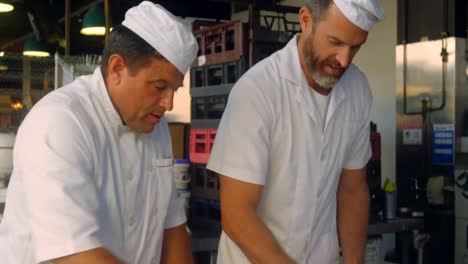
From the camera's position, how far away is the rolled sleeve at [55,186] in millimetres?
1325

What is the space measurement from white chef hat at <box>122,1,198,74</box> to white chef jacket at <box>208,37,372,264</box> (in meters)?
0.41

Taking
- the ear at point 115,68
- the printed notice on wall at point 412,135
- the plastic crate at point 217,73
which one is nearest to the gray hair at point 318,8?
the ear at point 115,68

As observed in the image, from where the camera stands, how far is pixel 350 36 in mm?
1868

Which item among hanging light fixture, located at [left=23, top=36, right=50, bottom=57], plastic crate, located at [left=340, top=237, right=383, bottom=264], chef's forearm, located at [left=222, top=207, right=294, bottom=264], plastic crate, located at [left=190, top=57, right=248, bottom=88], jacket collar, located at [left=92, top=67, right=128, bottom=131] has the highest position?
hanging light fixture, located at [left=23, top=36, right=50, bottom=57]

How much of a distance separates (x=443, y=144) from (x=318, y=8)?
9.26 feet

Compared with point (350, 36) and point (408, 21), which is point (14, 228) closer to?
point (350, 36)

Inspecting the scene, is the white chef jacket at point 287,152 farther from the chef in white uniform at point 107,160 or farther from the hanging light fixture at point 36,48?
the hanging light fixture at point 36,48

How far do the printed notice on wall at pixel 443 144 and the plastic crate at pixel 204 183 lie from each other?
1941mm

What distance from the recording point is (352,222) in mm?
2176

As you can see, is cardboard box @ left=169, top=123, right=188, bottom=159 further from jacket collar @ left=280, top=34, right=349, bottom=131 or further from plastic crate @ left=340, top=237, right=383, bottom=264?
jacket collar @ left=280, top=34, right=349, bottom=131

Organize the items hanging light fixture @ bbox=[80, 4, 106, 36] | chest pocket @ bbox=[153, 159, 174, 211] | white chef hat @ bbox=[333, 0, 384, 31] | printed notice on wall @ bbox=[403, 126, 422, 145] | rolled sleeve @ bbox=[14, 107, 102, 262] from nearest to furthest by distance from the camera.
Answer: rolled sleeve @ bbox=[14, 107, 102, 262]
chest pocket @ bbox=[153, 159, 174, 211]
white chef hat @ bbox=[333, 0, 384, 31]
printed notice on wall @ bbox=[403, 126, 422, 145]
hanging light fixture @ bbox=[80, 4, 106, 36]

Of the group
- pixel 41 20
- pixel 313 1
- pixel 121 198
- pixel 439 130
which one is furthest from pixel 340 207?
pixel 41 20

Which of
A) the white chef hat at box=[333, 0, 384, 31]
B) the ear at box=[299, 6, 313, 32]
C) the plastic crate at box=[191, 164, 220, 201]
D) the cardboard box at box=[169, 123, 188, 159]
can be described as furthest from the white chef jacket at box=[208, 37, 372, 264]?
the cardboard box at box=[169, 123, 188, 159]

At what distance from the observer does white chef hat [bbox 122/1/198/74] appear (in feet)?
4.93
